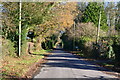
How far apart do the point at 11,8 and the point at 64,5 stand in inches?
469

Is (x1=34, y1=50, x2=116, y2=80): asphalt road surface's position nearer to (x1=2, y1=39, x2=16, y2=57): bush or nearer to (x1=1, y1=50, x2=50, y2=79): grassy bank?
(x1=1, y1=50, x2=50, y2=79): grassy bank

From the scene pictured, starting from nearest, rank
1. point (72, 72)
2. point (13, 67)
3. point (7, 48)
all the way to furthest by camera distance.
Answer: point (72, 72) < point (13, 67) < point (7, 48)

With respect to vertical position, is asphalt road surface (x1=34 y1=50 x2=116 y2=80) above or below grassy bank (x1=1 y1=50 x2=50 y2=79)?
below

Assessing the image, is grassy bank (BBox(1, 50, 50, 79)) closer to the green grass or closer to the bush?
the green grass

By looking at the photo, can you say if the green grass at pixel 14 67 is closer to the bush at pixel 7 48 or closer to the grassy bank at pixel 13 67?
the grassy bank at pixel 13 67


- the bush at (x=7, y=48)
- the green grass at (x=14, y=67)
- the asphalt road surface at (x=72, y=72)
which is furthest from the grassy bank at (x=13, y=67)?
the asphalt road surface at (x=72, y=72)

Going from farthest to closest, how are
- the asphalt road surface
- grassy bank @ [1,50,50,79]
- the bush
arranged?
the bush < the asphalt road surface < grassy bank @ [1,50,50,79]

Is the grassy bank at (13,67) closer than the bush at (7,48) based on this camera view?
Yes

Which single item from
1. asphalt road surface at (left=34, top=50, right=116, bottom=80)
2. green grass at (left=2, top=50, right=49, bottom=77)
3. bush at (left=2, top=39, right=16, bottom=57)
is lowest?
asphalt road surface at (left=34, top=50, right=116, bottom=80)

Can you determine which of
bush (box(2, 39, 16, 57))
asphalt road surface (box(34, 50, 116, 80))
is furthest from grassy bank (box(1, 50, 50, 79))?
asphalt road surface (box(34, 50, 116, 80))

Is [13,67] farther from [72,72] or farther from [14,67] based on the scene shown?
[72,72]

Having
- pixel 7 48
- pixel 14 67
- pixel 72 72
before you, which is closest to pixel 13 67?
pixel 14 67

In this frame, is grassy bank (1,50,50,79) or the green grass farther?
the green grass

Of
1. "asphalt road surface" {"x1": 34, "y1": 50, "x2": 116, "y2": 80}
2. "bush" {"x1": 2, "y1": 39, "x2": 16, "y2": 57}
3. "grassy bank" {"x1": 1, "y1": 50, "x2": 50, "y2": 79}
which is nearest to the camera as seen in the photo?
"grassy bank" {"x1": 1, "y1": 50, "x2": 50, "y2": 79}
